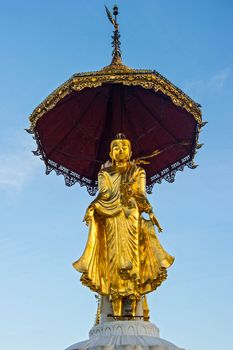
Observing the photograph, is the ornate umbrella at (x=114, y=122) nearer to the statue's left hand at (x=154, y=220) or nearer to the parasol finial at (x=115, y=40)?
the parasol finial at (x=115, y=40)

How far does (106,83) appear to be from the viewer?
9.25 m

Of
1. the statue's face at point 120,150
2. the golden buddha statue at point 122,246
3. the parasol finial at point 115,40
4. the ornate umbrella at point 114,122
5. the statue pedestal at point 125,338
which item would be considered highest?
the parasol finial at point 115,40

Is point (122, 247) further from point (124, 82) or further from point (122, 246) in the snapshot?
point (124, 82)

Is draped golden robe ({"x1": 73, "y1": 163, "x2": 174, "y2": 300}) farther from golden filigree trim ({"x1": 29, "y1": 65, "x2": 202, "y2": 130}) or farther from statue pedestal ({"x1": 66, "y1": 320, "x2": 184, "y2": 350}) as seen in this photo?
golden filigree trim ({"x1": 29, "y1": 65, "x2": 202, "y2": 130})

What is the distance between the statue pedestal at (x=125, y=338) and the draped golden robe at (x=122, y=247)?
576 mm

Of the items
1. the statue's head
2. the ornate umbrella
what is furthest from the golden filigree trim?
the statue's head

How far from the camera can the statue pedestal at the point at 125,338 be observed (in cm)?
734

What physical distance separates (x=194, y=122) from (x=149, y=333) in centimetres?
399

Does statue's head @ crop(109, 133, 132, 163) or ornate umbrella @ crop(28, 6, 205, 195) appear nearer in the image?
ornate umbrella @ crop(28, 6, 205, 195)

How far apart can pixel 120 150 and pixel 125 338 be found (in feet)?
10.9

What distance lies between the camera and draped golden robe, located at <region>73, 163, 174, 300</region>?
28.3ft

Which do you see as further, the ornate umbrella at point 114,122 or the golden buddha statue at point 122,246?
the ornate umbrella at point 114,122

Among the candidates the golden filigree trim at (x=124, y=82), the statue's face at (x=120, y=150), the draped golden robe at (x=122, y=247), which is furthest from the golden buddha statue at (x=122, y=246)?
the golden filigree trim at (x=124, y=82)

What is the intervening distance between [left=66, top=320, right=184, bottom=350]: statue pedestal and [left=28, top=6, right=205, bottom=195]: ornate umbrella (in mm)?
3295
